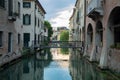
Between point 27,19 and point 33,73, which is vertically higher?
point 27,19

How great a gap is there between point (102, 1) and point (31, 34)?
24500 millimetres

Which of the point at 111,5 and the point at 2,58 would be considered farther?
the point at 2,58

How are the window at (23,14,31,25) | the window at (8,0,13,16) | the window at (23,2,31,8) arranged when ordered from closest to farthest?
1. the window at (8,0,13,16)
2. the window at (23,14,31,25)
3. the window at (23,2,31,8)

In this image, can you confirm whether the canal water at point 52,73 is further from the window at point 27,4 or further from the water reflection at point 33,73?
the window at point 27,4

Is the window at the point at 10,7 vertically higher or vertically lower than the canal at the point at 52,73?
higher

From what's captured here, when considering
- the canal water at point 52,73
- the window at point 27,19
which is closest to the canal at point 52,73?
the canal water at point 52,73

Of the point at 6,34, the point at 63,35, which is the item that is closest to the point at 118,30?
the point at 6,34

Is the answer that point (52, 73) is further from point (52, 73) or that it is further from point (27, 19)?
point (27, 19)

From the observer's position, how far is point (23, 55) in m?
30.6

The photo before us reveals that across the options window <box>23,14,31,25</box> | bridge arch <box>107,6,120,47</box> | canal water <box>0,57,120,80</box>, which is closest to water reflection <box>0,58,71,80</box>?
canal water <box>0,57,120,80</box>

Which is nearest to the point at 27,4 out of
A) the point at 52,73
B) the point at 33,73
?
the point at 52,73

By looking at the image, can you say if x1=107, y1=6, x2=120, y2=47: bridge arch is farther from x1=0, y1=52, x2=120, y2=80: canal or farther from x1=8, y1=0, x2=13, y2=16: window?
x1=8, y1=0, x2=13, y2=16: window

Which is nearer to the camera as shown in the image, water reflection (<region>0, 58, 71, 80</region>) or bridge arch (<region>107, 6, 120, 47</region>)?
water reflection (<region>0, 58, 71, 80</region>)

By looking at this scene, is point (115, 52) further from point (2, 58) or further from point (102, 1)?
point (2, 58)
